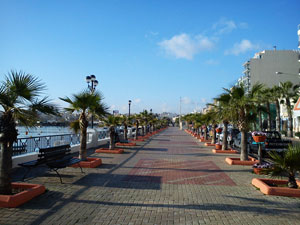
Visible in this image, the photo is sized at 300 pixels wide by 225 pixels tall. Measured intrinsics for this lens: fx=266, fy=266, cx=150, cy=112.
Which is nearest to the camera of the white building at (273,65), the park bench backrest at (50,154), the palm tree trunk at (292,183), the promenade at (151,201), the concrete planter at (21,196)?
the promenade at (151,201)

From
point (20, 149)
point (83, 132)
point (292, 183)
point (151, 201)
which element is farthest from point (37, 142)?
point (292, 183)

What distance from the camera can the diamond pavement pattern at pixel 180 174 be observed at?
27.8ft

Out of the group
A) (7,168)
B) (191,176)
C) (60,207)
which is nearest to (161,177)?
(191,176)

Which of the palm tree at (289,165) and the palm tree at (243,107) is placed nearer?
the palm tree at (289,165)

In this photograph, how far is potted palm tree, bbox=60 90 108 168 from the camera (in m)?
10.6

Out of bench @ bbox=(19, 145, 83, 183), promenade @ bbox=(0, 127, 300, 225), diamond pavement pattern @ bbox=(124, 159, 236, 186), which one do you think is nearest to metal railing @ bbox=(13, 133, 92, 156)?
bench @ bbox=(19, 145, 83, 183)

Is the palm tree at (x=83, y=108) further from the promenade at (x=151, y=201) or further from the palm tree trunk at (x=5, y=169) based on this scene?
the palm tree trunk at (x=5, y=169)

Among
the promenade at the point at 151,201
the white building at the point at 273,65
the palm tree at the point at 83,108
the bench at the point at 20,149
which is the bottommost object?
the promenade at the point at 151,201

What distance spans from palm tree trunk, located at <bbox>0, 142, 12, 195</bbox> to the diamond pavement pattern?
3.59 metres

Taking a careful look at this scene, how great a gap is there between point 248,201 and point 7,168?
5.66m

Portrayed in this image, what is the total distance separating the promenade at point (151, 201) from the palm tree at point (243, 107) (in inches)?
115

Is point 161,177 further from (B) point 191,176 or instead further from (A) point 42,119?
(A) point 42,119

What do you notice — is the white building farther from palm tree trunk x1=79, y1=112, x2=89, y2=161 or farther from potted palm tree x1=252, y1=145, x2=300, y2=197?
potted palm tree x1=252, y1=145, x2=300, y2=197

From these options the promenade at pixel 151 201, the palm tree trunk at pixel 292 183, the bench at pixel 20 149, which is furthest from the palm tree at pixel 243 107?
the bench at pixel 20 149
